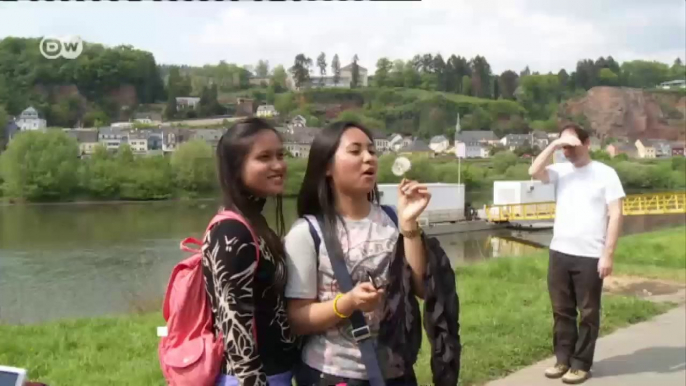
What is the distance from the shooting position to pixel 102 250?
2217 cm

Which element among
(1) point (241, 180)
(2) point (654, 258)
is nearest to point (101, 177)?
(2) point (654, 258)

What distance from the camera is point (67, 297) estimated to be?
561 inches

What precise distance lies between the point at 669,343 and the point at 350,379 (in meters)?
4.39

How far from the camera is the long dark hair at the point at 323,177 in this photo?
6.90ft

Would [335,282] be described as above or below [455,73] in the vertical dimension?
below

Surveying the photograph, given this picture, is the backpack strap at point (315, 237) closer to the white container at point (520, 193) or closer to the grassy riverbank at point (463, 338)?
the grassy riverbank at point (463, 338)

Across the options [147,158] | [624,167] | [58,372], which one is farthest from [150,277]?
[624,167]

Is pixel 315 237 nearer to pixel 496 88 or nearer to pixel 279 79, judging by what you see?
pixel 279 79

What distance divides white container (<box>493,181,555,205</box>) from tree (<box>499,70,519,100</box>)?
49441 millimetres

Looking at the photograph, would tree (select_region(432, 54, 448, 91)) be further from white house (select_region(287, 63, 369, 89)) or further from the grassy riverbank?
the grassy riverbank

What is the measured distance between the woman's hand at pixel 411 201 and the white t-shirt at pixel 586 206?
2.75 meters

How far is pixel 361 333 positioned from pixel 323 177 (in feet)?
1.53

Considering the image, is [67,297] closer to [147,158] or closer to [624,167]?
[147,158]

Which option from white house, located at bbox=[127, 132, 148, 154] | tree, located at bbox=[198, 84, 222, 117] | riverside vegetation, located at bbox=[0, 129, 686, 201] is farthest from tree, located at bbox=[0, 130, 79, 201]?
tree, located at bbox=[198, 84, 222, 117]
